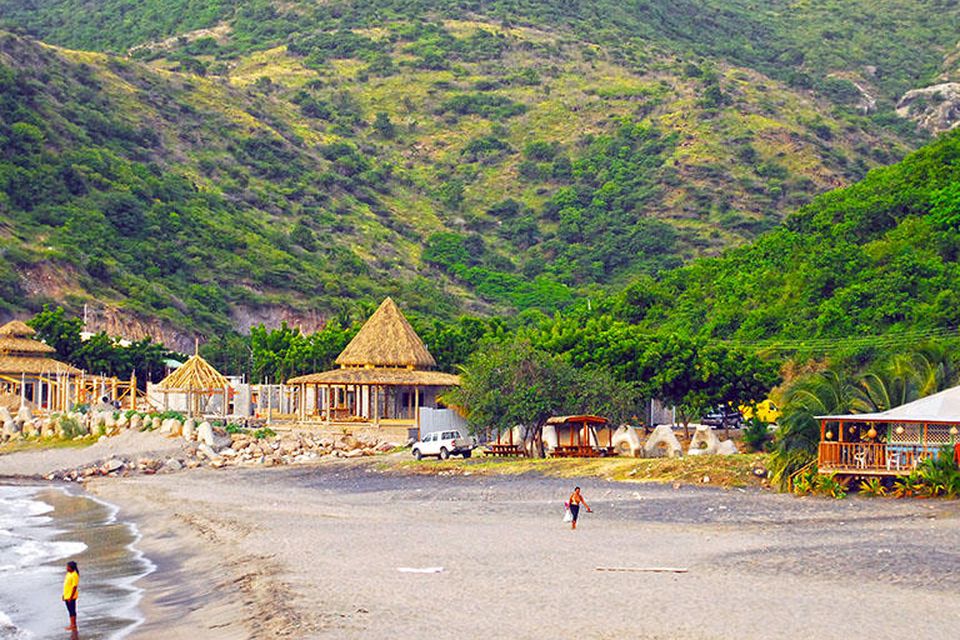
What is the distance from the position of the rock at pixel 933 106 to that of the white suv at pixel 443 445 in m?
138

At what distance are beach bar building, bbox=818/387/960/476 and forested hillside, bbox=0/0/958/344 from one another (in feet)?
123

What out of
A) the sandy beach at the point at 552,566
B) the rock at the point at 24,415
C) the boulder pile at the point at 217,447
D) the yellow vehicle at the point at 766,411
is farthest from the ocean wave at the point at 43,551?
the rock at the point at 24,415

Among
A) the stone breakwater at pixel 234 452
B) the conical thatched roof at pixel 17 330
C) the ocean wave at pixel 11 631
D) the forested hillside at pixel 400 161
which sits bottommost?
the ocean wave at pixel 11 631

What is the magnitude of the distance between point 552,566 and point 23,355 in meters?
51.2

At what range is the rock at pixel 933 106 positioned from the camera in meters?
172

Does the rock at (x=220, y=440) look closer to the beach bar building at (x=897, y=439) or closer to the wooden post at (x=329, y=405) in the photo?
the wooden post at (x=329, y=405)

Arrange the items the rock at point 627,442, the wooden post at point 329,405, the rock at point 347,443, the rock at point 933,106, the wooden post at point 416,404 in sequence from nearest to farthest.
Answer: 1. the rock at point 627,442
2. the rock at point 347,443
3. the wooden post at point 416,404
4. the wooden post at point 329,405
5. the rock at point 933,106

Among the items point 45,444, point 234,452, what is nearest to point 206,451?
point 234,452

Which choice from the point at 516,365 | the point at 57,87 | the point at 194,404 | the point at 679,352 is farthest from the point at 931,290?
the point at 57,87

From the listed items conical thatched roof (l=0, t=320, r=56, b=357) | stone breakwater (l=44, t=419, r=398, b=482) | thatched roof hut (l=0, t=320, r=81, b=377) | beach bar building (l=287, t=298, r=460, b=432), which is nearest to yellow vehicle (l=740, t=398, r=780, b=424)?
beach bar building (l=287, t=298, r=460, b=432)

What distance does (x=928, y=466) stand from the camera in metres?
28.5

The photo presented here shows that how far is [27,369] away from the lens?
216ft

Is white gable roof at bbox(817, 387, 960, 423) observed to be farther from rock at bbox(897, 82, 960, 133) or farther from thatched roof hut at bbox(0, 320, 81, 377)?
rock at bbox(897, 82, 960, 133)

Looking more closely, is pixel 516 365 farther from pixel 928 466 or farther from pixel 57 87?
pixel 57 87
